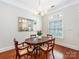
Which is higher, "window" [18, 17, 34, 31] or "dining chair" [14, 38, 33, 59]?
"window" [18, 17, 34, 31]

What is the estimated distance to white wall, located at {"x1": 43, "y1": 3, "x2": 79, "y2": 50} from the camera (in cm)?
401

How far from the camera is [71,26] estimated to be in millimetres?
4277

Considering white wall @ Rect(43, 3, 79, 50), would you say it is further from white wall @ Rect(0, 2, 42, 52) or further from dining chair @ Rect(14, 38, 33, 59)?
white wall @ Rect(0, 2, 42, 52)

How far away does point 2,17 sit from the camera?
12.1ft

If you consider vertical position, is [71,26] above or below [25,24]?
below

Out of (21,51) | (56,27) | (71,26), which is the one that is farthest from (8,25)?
(71,26)

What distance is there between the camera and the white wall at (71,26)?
401cm

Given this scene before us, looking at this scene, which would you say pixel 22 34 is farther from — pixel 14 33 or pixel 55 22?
pixel 55 22

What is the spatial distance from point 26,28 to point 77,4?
3.39 metres

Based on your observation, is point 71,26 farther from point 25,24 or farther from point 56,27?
point 25,24

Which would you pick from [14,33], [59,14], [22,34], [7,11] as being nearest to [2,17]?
[7,11]

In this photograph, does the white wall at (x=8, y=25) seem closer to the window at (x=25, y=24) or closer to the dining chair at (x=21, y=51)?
the window at (x=25, y=24)

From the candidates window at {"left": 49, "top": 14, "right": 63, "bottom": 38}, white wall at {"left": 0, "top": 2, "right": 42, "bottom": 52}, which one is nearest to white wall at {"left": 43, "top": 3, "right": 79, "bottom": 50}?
window at {"left": 49, "top": 14, "right": 63, "bottom": 38}

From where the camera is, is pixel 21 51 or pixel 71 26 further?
pixel 71 26
